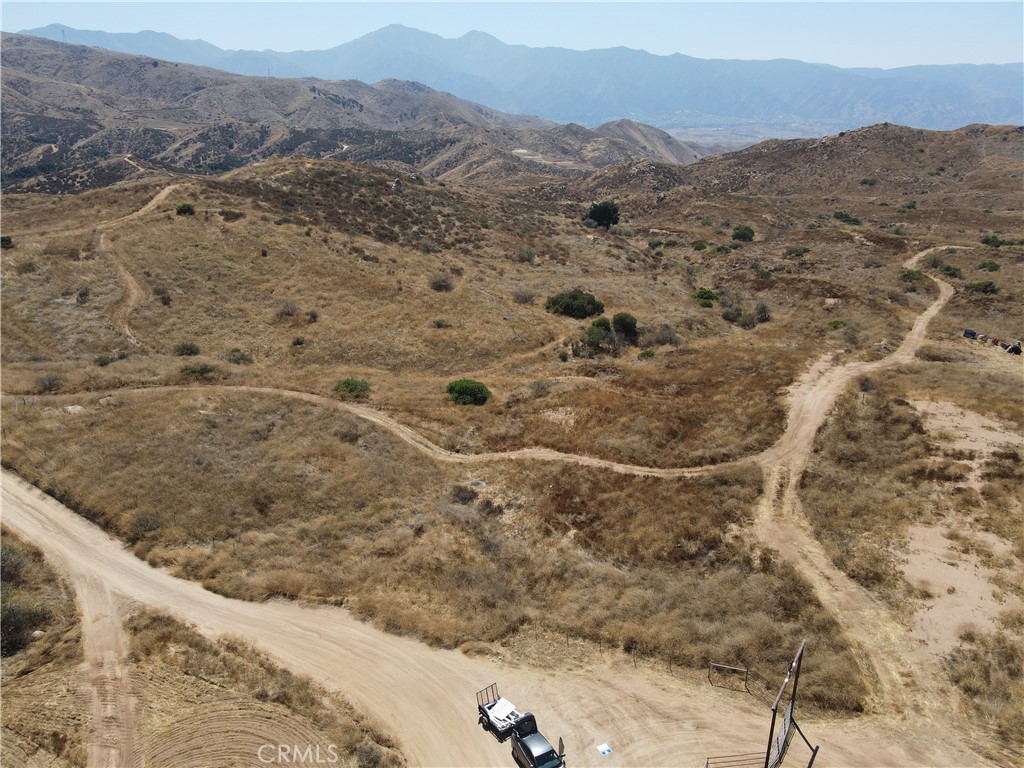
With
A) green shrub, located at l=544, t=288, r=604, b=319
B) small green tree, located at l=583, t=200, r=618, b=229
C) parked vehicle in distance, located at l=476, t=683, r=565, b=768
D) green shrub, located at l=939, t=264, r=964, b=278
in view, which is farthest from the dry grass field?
small green tree, located at l=583, t=200, r=618, b=229

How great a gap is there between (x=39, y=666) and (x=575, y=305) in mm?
44709

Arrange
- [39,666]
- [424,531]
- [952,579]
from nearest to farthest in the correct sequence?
[39,666], [952,579], [424,531]

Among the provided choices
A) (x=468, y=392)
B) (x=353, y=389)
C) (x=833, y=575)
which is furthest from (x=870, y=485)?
(x=353, y=389)

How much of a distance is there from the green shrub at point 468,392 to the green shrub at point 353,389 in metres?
5.53

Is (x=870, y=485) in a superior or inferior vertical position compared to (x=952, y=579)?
superior

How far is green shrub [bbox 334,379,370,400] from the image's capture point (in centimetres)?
3347

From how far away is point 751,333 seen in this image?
48.8 m

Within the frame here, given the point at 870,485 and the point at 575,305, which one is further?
the point at 575,305

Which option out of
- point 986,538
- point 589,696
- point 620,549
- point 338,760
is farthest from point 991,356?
point 338,760

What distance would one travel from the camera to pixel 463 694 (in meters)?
15.1

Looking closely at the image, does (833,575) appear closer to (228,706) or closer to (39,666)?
(228,706)

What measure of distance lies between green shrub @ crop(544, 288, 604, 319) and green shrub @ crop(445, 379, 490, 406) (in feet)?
63.2

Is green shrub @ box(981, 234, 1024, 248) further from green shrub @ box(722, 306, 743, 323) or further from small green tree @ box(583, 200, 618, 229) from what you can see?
small green tree @ box(583, 200, 618, 229)

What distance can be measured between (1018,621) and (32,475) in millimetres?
37814
